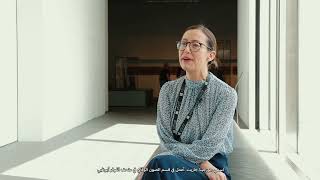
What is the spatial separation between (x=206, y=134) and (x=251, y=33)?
27.1 feet

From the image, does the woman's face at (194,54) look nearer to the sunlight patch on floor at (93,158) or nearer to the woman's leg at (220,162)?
the woman's leg at (220,162)

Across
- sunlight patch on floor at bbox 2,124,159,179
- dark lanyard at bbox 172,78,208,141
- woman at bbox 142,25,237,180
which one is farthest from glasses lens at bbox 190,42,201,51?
sunlight patch on floor at bbox 2,124,159,179

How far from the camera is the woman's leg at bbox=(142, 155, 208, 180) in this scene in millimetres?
1888

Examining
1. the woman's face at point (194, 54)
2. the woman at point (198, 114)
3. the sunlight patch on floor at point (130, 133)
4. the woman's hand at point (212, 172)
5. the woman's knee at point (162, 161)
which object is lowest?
the sunlight patch on floor at point (130, 133)

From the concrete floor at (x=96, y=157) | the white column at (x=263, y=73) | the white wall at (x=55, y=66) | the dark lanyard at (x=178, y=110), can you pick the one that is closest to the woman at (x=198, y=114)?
the dark lanyard at (x=178, y=110)

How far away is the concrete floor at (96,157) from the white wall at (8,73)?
1.01ft

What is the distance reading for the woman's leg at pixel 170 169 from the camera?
1.89 m

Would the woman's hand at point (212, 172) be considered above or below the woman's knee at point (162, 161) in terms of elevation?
below

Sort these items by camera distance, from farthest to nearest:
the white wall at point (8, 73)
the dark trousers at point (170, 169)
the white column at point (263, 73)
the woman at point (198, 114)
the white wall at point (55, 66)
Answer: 1. the white column at point (263, 73)
2. the white wall at point (55, 66)
3. the white wall at point (8, 73)
4. the woman at point (198, 114)
5. the dark trousers at point (170, 169)

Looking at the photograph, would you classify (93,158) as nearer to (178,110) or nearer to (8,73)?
(8,73)

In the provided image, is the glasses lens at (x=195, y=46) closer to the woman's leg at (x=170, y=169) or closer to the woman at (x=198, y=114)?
the woman at (x=198, y=114)

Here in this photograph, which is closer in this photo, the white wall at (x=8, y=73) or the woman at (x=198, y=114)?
the woman at (x=198, y=114)
